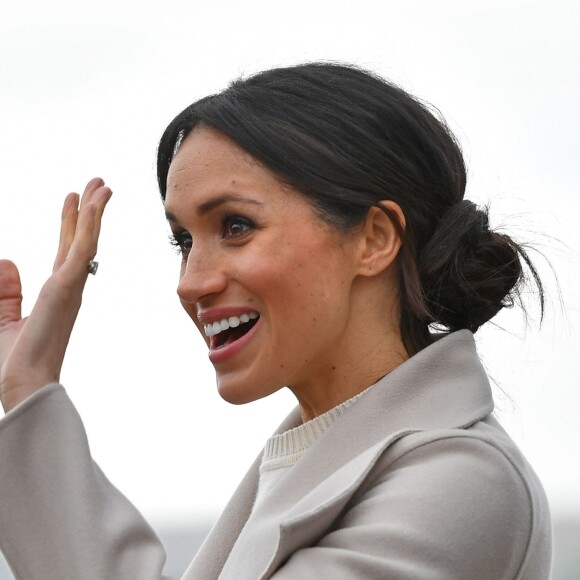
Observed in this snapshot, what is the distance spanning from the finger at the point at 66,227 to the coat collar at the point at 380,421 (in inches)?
27.6

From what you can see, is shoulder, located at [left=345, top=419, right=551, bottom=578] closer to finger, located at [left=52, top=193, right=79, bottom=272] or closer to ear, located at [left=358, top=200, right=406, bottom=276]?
ear, located at [left=358, top=200, right=406, bottom=276]

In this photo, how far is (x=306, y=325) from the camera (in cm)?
296

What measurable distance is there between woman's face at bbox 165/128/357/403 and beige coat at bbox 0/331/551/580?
0.56 feet

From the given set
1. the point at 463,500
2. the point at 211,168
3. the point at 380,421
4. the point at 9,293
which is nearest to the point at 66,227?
the point at 9,293

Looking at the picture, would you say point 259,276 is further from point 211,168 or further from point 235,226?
point 211,168

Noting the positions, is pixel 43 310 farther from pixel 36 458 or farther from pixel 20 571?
pixel 20 571

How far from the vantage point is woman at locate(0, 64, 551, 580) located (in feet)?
8.84

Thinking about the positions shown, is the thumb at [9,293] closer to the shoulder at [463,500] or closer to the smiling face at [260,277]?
the smiling face at [260,277]

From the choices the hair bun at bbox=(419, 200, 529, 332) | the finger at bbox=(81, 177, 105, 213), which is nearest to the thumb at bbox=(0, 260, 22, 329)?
the finger at bbox=(81, 177, 105, 213)

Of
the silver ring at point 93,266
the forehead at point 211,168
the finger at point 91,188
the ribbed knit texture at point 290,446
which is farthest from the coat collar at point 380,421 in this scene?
the finger at point 91,188

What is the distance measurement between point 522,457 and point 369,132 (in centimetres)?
77

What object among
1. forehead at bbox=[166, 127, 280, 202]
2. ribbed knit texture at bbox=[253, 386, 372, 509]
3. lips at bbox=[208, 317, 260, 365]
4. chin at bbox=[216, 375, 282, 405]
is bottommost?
ribbed knit texture at bbox=[253, 386, 372, 509]

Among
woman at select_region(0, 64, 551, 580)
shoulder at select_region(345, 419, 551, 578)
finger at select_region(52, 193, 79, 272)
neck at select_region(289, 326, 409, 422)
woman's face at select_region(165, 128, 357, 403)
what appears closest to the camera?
shoulder at select_region(345, 419, 551, 578)

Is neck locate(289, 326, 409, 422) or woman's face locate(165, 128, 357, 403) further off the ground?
woman's face locate(165, 128, 357, 403)
